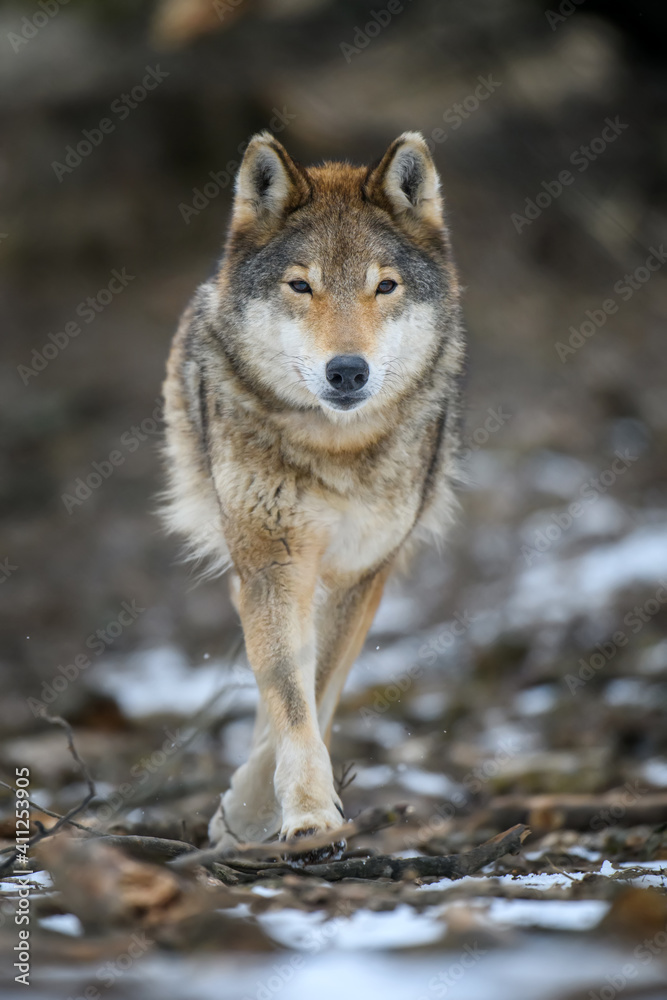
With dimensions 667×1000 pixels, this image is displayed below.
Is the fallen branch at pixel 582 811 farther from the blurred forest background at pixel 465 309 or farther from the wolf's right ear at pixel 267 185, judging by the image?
the wolf's right ear at pixel 267 185

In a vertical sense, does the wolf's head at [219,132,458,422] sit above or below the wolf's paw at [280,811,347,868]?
above

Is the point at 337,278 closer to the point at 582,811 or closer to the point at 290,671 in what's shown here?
the point at 290,671

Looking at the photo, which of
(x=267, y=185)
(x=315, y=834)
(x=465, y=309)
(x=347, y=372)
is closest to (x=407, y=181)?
(x=267, y=185)

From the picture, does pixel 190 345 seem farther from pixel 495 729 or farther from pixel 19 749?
pixel 495 729

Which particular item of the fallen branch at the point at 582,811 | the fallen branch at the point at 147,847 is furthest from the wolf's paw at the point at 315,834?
the fallen branch at the point at 582,811

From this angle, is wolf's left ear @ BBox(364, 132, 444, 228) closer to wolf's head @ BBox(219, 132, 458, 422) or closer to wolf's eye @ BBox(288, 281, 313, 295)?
wolf's head @ BBox(219, 132, 458, 422)

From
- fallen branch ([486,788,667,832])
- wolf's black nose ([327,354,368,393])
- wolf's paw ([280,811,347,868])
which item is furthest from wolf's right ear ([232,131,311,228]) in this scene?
fallen branch ([486,788,667,832])

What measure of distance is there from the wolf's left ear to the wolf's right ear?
1.09ft

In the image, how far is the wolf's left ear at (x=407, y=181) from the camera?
15.5 feet

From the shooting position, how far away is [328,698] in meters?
5.13

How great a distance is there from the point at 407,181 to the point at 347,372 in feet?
3.77

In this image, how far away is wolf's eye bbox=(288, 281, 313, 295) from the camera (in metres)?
4.53

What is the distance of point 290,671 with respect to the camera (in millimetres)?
4391

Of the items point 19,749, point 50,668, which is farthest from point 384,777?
point 50,668
